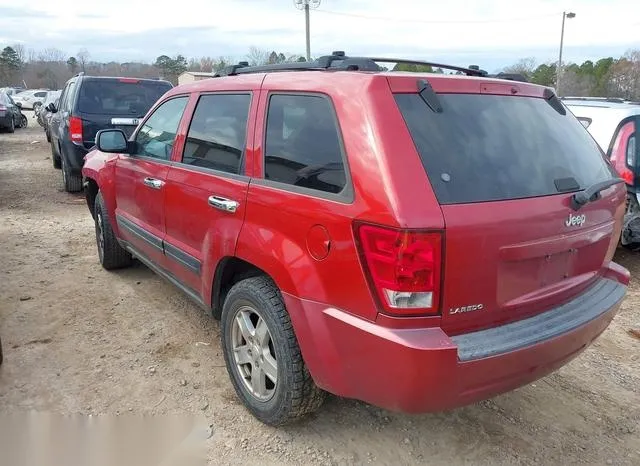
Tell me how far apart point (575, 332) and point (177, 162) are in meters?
2.63

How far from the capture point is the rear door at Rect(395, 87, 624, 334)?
7.23 ft

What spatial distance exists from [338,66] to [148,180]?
6.33 feet

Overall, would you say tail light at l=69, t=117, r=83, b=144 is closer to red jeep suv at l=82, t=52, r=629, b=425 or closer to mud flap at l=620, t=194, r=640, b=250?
red jeep suv at l=82, t=52, r=629, b=425

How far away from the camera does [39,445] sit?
112 inches

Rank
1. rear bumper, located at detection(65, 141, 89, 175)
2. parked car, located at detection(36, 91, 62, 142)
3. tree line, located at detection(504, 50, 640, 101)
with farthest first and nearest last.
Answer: tree line, located at detection(504, 50, 640, 101) → parked car, located at detection(36, 91, 62, 142) → rear bumper, located at detection(65, 141, 89, 175)

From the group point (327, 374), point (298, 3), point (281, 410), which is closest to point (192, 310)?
point (281, 410)

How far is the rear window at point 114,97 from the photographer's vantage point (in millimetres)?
8438

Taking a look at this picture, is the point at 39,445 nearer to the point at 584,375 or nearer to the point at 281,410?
the point at 281,410

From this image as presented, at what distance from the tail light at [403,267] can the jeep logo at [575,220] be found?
2.59 feet

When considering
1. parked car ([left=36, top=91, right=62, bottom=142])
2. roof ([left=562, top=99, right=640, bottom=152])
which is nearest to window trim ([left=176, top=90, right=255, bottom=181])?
roof ([left=562, top=99, right=640, bottom=152])

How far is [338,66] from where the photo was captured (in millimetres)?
2785

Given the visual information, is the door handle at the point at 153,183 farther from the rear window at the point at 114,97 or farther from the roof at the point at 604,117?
the rear window at the point at 114,97

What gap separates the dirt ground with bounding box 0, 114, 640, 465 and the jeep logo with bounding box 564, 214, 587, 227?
3.99ft

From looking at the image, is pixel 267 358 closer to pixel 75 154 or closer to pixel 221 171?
pixel 221 171
